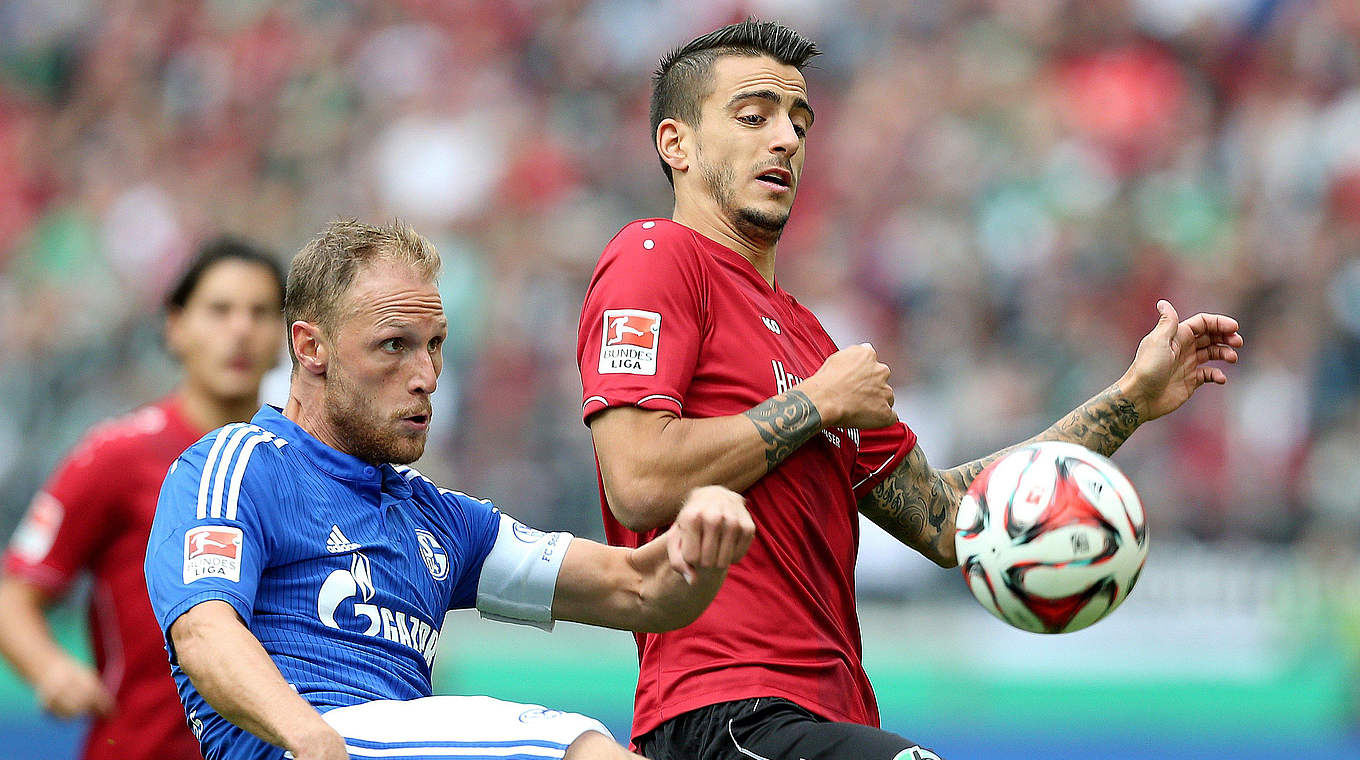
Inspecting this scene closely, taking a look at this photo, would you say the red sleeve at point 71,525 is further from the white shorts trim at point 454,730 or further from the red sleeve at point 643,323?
the white shorts trim at point 454,730

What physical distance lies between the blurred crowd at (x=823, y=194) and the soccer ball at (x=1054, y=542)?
6.03 m

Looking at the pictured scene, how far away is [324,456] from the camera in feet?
12.2

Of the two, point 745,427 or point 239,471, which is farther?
point 745,427

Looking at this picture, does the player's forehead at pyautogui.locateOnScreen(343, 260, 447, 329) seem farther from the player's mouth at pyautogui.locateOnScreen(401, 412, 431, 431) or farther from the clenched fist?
the clenched fist

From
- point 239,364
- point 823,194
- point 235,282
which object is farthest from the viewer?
point 823,194

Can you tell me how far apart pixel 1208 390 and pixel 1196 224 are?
2341mm

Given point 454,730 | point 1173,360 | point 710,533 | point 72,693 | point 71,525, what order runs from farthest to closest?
point 71,525 < point 72,693 < point 1173,360 < point 710,533 < point 454,730

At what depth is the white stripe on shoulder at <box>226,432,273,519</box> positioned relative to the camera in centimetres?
341

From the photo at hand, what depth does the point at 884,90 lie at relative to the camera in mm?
13797

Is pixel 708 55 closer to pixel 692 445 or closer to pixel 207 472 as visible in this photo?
pixel 692 445

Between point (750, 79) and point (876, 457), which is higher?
point (750, 79)

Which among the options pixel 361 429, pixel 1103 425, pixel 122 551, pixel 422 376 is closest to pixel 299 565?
pixel 361 429

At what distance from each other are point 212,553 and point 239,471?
23cm

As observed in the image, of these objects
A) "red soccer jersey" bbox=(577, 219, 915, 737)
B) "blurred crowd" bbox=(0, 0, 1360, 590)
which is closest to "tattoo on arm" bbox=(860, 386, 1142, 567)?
"red soccer jersey" bbox=(577, 219, 915, 737)
